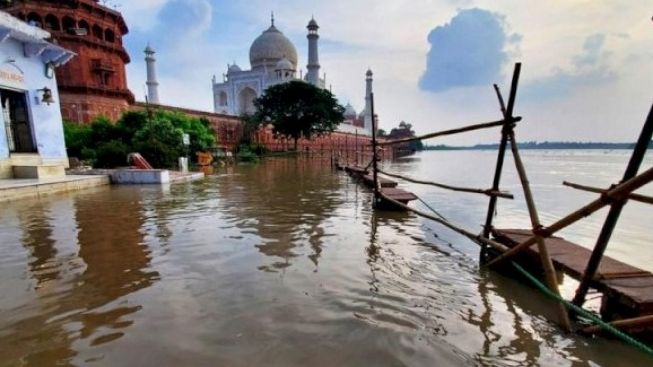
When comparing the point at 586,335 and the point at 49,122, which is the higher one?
the point at 49,122

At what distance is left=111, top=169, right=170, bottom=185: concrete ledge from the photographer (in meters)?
14.9

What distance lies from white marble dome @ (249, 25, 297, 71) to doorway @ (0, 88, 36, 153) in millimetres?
47874

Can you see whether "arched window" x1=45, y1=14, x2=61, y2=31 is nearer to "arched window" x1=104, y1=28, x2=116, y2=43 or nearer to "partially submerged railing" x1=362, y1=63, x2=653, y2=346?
"arched window" x1=104, y1=28, x2=116, y2=43

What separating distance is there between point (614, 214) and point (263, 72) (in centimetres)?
6052

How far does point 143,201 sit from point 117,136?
48.5 feet

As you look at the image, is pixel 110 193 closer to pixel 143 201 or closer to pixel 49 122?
pixel 143 201

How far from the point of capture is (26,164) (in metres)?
13.4

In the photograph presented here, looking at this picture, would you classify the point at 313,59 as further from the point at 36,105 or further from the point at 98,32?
the point at 36,105

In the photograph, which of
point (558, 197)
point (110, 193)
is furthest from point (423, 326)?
point (558, 197)

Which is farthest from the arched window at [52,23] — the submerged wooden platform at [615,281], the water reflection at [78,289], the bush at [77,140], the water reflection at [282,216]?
the submerged wooden platform at [615,281]

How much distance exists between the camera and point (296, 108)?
4475 cm

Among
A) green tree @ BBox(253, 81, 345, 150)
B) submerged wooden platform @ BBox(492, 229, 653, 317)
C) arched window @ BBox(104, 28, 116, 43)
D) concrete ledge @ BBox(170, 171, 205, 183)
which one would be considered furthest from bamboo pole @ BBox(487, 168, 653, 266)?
green tree @ BBox(253, 81, 345, 150)

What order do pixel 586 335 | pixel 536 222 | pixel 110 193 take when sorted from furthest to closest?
1. pixel 110 193
2. pixel 536 222
3. pixel 586 335

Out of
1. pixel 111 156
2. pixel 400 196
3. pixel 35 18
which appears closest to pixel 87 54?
pixel 35 18
